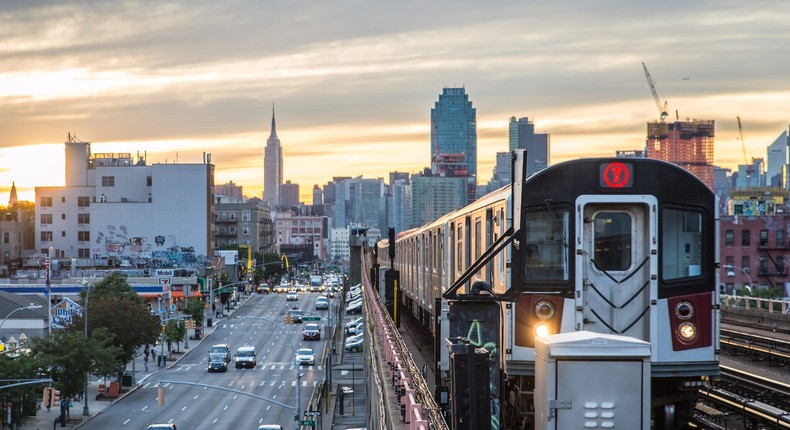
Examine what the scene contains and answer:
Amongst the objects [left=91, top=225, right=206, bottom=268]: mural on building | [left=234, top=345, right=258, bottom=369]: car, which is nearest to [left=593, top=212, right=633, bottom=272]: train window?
[left=234, top=345, right=258, bottom=369]: car

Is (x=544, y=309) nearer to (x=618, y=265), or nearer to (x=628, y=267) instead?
(x=618, y=265)

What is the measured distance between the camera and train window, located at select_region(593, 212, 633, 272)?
16.5 m

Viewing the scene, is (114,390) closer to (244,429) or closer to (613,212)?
(244,429)

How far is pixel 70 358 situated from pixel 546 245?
4909 cm

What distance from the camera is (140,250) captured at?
14362 centimetres

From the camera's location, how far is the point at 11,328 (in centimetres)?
8188

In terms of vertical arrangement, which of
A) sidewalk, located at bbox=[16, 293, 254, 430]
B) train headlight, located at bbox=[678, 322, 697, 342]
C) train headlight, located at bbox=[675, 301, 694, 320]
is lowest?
sidewalk, located at bbox=[16, 293, 254, 430]

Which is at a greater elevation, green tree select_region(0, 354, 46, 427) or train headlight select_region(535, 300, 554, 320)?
train headlight select_region(535, 300, 554, 320)

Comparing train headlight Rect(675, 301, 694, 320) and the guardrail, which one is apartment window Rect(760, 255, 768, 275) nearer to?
the guardrail

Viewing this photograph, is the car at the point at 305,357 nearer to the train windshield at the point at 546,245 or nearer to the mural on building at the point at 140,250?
the mural on building at the point at 140,250

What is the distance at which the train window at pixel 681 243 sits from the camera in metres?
16.5

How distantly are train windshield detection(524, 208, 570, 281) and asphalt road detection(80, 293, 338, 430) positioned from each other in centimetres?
2867

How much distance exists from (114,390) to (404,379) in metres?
59.3

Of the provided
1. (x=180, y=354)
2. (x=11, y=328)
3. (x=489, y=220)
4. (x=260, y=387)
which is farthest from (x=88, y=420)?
(x=489, y=220)
